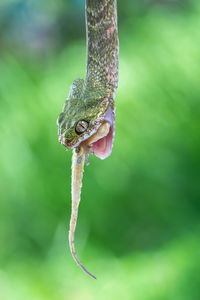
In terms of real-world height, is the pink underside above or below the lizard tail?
above

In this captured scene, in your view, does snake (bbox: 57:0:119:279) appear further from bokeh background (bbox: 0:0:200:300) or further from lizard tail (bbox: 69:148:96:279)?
bokeh background (bbox: 0:0:200:300)

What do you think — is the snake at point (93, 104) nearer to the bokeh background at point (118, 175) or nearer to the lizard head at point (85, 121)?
the lizard head at point (85, 121)

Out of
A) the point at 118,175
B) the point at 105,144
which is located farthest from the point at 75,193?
the point at 118,175

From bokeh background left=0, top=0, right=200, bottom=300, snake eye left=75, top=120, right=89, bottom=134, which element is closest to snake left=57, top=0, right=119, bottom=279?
snake eye left=75, top=120, right=89, bottom=134

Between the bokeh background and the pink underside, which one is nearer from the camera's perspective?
the pink underside

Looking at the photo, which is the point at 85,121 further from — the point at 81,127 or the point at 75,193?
the point at 75,193

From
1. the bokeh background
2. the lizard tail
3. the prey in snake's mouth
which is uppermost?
the bokeh background
